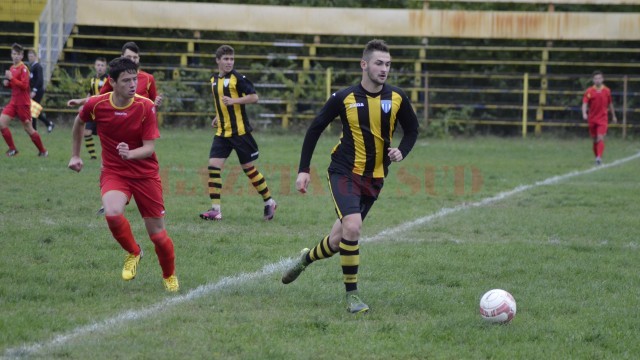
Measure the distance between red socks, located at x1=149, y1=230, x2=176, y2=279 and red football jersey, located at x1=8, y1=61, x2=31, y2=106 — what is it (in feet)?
39.9

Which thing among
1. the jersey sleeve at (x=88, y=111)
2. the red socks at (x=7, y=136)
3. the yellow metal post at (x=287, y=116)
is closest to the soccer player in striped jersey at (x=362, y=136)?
the jersey sleeve at (x=88, y=111)

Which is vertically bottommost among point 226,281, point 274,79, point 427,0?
point 226,281

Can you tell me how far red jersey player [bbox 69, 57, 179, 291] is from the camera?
707 cm

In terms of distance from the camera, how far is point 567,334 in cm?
598

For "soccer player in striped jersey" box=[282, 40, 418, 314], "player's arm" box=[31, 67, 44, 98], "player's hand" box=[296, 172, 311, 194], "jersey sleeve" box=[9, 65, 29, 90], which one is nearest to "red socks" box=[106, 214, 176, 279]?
"soccer player in striped jersey" box=[282, 40, 418, 314]

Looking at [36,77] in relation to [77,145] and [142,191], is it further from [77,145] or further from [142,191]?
[142,191]

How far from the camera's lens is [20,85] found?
60.5 ft

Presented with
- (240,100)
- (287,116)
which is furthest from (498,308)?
(287,116)

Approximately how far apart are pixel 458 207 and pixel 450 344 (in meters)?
7.11

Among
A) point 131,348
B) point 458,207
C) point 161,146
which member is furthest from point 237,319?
point 161,146

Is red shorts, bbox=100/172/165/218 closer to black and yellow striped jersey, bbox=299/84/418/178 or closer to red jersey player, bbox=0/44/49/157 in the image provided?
black and yellow striped jersey, bbox=299/84/418/178

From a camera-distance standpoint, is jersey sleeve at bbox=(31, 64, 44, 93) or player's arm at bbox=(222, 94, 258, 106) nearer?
player's arm at bbox=(222, 94, 258, 106)

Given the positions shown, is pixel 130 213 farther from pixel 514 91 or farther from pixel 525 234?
pixel 514 91

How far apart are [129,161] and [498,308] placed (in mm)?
2982
